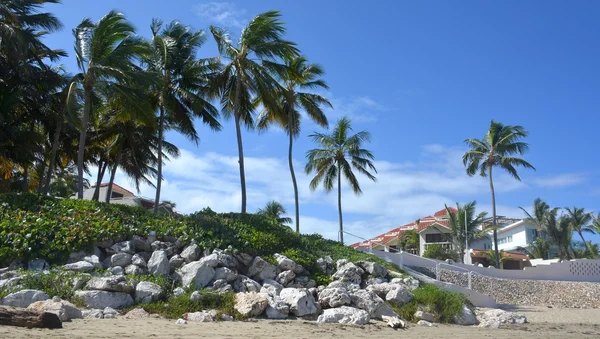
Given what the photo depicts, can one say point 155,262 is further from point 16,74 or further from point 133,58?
point 16,74

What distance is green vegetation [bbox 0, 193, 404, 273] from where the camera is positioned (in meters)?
13.8

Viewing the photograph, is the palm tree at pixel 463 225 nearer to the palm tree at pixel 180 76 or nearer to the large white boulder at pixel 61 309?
the palm tree at pixel 180 76

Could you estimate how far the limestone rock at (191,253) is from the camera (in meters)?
14.3

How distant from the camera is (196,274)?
13195 mm

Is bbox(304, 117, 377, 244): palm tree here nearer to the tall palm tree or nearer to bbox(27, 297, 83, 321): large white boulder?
the tall palm tree

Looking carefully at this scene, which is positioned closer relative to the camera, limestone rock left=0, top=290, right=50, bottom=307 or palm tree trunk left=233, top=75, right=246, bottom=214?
limestone rock left=0, top=290, right=50, bottom=307

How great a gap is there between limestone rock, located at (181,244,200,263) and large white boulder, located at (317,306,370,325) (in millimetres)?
4318

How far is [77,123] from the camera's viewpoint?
66.2 feet

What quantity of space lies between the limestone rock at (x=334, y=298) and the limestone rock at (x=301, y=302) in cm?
45

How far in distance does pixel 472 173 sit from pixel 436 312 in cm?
2698

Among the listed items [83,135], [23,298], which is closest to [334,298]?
[23,298]

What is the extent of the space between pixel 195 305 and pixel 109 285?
1832 mm

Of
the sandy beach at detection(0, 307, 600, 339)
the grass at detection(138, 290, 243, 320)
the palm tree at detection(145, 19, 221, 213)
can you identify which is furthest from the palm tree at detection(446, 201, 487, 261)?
the grass at detection(138, 290, 243, 320)

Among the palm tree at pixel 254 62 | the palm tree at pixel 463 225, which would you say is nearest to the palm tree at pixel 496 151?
the palm tree at pixel 463 225
